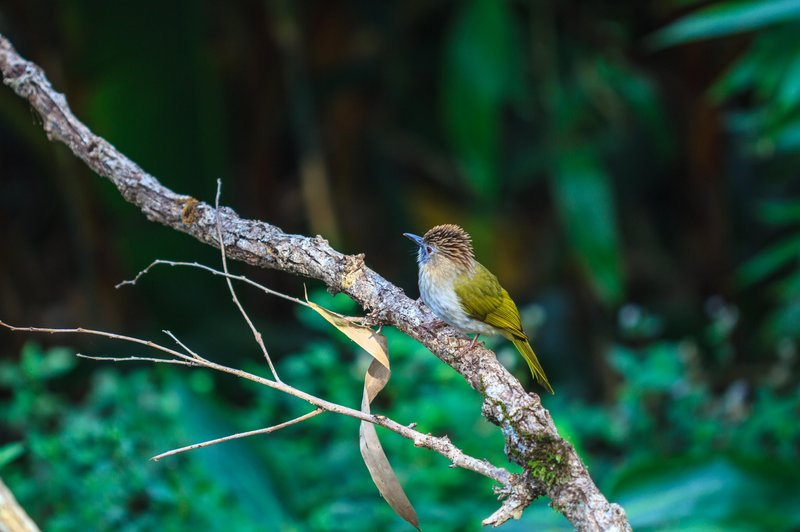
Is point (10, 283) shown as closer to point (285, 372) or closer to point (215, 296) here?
point (215, 296)

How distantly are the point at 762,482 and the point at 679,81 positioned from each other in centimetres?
419

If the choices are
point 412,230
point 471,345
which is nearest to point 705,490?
point 471,345

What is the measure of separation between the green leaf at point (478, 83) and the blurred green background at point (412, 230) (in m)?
0.02

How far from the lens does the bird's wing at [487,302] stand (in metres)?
2.10

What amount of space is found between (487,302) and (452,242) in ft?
0.51

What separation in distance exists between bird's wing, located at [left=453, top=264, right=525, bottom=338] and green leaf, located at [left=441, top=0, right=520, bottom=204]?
11.0 ft

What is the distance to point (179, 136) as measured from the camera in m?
5.62

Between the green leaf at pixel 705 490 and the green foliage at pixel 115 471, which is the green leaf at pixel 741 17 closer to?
the green leaf at pixel 705 490

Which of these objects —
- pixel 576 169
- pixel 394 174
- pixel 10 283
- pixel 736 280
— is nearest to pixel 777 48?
pixel 576 169

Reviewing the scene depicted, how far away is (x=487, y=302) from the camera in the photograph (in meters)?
2.17

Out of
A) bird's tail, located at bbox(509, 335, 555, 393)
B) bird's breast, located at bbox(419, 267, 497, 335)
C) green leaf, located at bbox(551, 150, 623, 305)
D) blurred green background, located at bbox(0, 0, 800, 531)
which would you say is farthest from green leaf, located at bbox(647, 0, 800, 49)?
bird's breast, located at bbox(419, 267, 497, 335)

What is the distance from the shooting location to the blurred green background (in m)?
3.67

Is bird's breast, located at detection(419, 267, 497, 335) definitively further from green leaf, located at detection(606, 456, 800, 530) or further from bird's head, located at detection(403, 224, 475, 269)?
green leaf, located at detection(606, 456, 800, 530)

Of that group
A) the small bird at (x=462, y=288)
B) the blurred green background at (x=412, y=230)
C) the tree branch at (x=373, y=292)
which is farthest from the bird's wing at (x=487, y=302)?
the blurred green background at (x=412, y=230)
